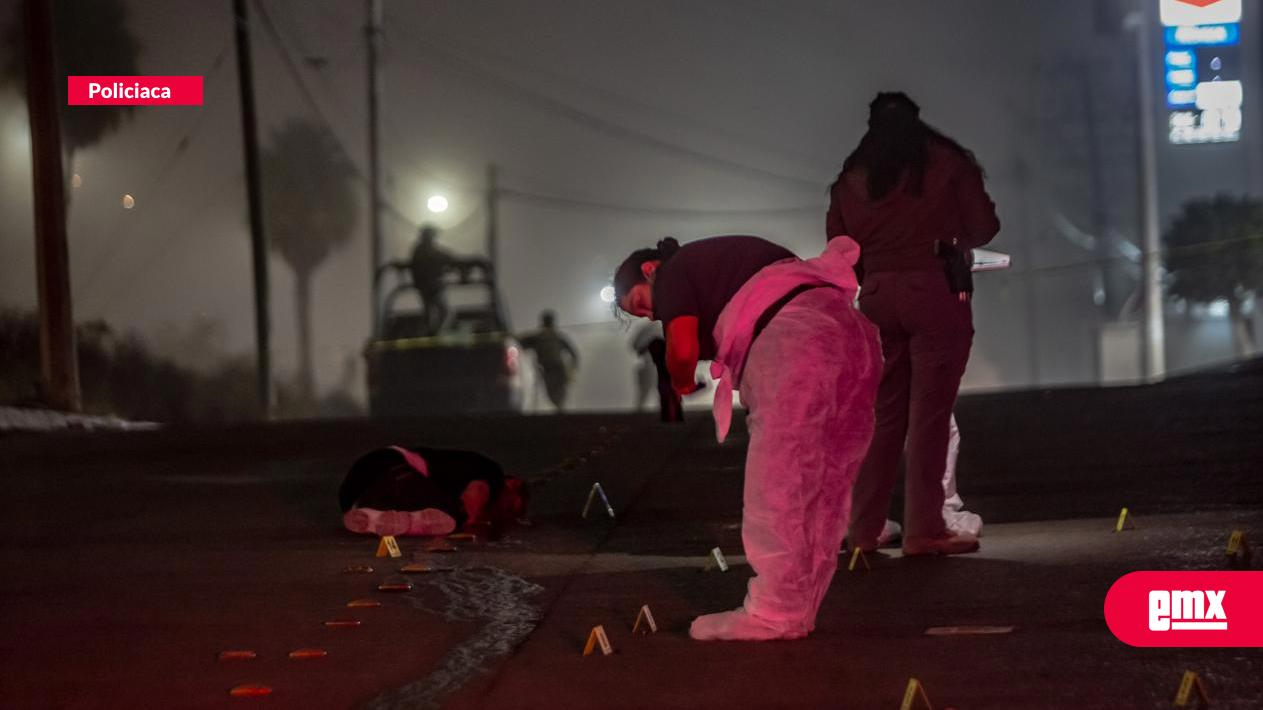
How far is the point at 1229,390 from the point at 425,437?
601 cm

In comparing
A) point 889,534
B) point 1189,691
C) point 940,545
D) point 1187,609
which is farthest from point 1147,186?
point 1189,691

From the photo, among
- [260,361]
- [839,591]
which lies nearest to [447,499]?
[839,591]

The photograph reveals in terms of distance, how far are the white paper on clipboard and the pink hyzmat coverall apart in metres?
2.21

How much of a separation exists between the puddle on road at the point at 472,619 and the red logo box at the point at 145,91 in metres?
22.0

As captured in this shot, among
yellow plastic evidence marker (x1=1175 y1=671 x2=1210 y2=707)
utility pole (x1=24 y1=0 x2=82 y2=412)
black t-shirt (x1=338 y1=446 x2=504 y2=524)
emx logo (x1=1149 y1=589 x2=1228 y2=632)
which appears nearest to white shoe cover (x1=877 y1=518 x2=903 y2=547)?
emx logo (x1=1149 y1=589 x2=1228 y2=632)

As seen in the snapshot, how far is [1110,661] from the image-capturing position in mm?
4863

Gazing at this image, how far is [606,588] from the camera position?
674 centimetres

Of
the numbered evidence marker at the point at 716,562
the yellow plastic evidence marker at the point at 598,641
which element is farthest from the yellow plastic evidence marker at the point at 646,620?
the numbered evidence marker at the point at 716,562

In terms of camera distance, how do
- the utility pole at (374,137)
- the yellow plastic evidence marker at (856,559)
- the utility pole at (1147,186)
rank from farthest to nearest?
the utility pole at (1147,186)
the utility pole at (374,137)
the yellow plastic evidence marker at (856,559)

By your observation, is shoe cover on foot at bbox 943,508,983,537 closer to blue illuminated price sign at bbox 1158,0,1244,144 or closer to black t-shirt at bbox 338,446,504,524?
black t-shirt at bbox 338,446,504,524

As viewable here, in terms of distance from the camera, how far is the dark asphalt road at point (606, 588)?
4.85 m

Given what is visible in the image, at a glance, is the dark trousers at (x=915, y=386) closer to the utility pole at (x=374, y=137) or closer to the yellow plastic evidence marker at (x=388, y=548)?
the yellow plastic evidence marker at (x=388, y=548)

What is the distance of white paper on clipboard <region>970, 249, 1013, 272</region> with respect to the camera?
7.72 metres

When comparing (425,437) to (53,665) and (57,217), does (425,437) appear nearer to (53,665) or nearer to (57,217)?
(57,217)
